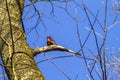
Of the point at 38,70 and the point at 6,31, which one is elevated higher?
the point at 6,31

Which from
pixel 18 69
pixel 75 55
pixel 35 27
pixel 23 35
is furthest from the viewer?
pixel 35 27

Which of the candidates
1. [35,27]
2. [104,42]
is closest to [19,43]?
[104,42]

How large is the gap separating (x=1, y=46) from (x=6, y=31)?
0.16m

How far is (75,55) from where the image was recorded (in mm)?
3064

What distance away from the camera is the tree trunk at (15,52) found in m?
2.83

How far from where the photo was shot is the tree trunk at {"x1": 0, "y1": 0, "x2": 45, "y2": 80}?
283cm

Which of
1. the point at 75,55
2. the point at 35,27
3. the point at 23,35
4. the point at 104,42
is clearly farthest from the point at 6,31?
the point at 35,27

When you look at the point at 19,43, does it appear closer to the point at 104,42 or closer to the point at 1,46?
the point at 1,46

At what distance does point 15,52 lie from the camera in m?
3.02

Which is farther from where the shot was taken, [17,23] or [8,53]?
[17,23]

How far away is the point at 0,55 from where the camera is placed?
123 inches

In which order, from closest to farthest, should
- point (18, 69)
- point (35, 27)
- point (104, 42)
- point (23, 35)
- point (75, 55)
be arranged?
1. point (104, 42)
2. point (18, 69)
3. point (75, 55)
4. point (23, 35)
5. point (35, 27)

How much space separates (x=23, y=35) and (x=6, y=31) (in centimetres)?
14

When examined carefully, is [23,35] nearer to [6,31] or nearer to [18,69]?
[6,31]
